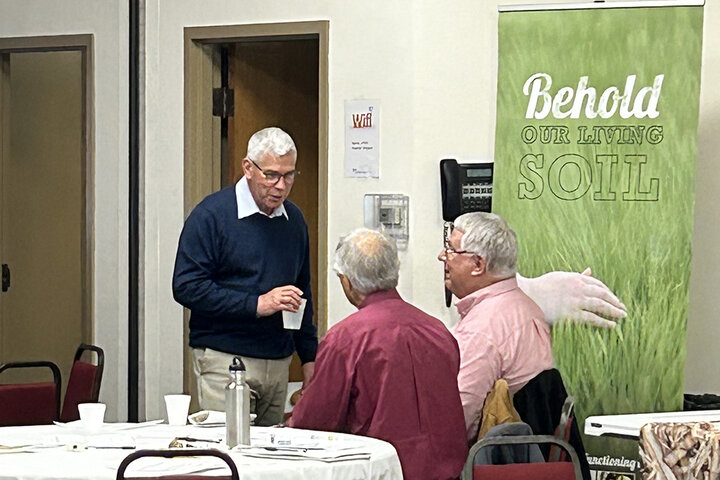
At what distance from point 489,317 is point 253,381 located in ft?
3.41

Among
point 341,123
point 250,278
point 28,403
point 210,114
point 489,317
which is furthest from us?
point 210,114

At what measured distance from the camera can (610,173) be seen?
499cm

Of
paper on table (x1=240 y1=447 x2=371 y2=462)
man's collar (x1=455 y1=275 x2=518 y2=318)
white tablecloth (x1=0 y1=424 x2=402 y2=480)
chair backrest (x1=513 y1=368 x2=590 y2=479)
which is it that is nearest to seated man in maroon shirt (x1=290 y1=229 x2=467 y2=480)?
white tablecloth (x1=0 y1=424 x2=402 y2=480)

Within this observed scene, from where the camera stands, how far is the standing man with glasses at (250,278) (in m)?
4.84

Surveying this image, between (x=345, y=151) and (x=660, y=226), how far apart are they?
1.52 meters

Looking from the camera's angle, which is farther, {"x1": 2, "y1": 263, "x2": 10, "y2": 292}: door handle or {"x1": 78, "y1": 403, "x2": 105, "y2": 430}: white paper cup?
{"x1": 2, "y1": 263, "x2": 10, "y2": 292}: door handle

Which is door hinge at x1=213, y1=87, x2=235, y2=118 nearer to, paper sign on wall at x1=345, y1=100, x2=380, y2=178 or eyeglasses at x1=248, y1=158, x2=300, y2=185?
paper sign on wall at x1=345, y1=100, x2=380, y2=178

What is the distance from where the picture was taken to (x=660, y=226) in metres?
4.92

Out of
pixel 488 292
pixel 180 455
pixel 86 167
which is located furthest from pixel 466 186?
pixel 180 455

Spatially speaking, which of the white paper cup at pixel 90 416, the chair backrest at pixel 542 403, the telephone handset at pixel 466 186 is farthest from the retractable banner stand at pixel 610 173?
the white paper cup at pixel 90 416

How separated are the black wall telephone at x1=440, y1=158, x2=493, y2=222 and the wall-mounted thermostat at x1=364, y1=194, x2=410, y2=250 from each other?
0.89ft

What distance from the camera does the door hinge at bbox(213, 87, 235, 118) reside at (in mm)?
6242

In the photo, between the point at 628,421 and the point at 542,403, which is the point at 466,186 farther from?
the point at 628,421

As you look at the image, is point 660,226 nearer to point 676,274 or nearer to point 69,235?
point 676,274
